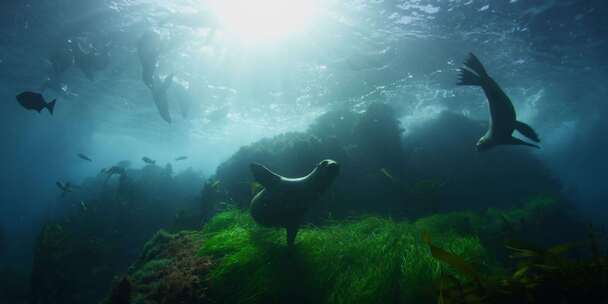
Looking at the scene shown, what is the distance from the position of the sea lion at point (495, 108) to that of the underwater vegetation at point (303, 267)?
2.42m

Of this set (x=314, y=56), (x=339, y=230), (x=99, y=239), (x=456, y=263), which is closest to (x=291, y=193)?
(x=339, y=230)

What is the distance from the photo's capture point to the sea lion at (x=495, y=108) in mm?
5055

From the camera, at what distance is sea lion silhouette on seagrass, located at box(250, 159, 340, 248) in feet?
13.2

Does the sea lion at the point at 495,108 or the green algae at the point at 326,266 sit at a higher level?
the sea lion at the point at 495,108

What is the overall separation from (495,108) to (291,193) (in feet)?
15.4

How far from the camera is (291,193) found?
412 cm

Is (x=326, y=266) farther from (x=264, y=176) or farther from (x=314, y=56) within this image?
(x=314, y=56)

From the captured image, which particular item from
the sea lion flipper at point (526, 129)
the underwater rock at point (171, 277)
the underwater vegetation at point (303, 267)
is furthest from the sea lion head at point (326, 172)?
the sea lion flipper at point (526, 129)

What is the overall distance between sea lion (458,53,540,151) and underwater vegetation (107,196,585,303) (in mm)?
2418

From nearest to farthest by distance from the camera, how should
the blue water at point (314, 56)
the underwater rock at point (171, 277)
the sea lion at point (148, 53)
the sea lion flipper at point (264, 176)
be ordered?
the underwater rock at point (171, 277), the sea lion flipper at point (264, 176), the blue water at point (314, 56), the sea lion at point (148, 53)

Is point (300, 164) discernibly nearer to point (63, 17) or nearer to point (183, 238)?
point (183, 238)

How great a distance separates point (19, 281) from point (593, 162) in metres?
81.0

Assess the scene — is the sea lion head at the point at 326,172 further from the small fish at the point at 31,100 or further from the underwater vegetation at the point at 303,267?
the small fish at the point at 31,100

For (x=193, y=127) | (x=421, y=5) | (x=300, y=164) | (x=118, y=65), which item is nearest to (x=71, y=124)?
(x=193, y=127)
